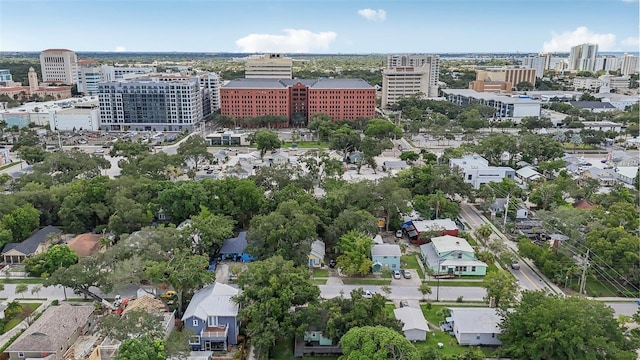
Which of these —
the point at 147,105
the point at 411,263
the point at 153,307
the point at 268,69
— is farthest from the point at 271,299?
the point at 268,69

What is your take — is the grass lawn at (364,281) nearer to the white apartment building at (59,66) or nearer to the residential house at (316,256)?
the residential house at (316,256)

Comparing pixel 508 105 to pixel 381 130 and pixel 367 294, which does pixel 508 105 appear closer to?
pixel 381 130

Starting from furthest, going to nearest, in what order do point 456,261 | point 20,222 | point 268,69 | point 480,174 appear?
point 268,69 → point 480,174 → point 20,222 → point 456,261

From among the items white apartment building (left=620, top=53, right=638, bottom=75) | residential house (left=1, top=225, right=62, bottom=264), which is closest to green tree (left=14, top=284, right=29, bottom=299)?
residential house (left=1, top=225, right=62, bottom=264)

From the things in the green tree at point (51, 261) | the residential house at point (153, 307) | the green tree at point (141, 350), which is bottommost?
the residential house at point (153, 307)

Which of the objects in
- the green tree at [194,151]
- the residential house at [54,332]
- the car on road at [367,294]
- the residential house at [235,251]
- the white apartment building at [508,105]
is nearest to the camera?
the residential house at [54,332]

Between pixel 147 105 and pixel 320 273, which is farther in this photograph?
pixel 147 105

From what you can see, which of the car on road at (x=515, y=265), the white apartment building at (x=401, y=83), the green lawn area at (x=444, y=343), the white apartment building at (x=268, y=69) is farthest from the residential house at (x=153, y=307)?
the white apartment building at (x=268, y=69)
